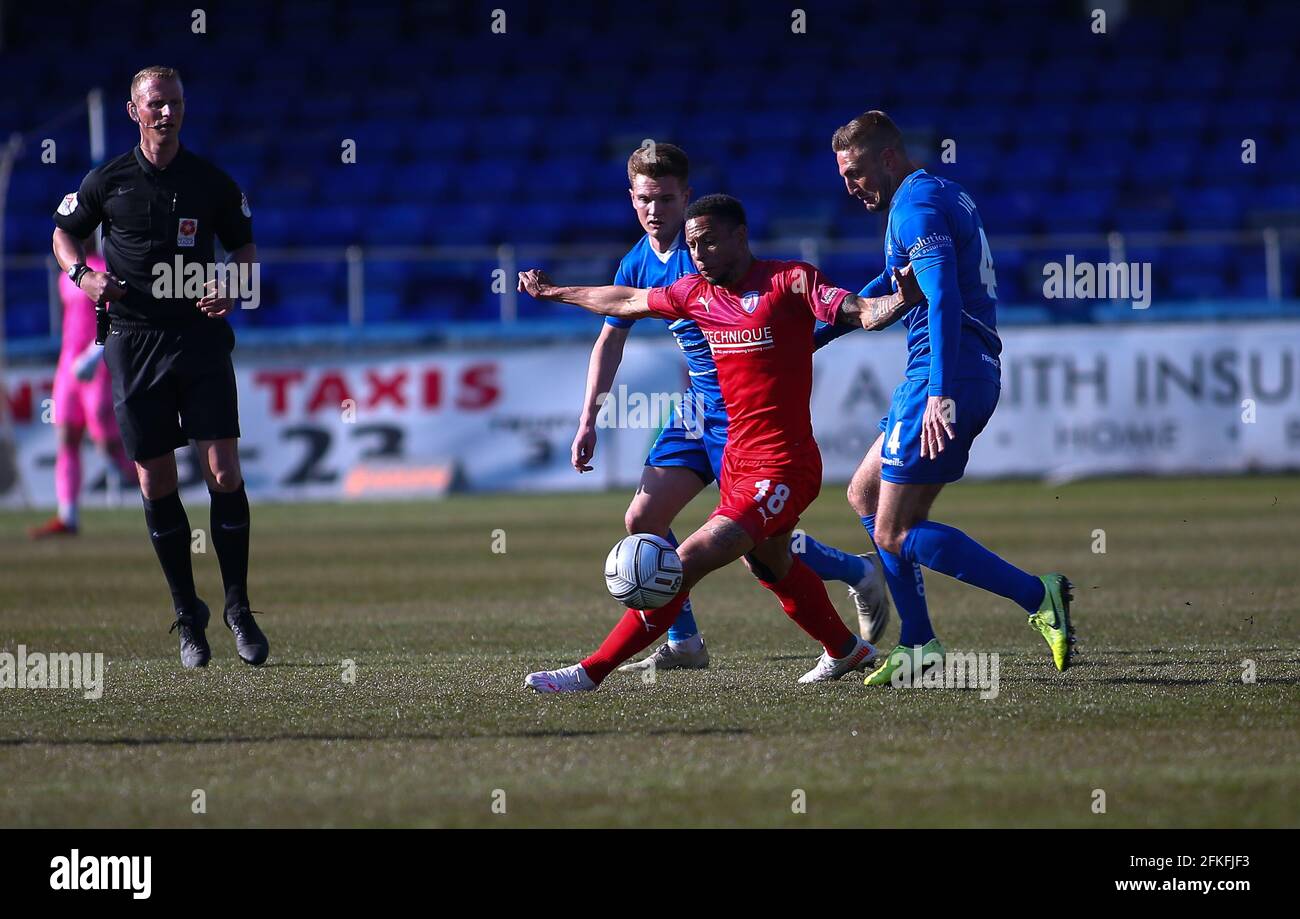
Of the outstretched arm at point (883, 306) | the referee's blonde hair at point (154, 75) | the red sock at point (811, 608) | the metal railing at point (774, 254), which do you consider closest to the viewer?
the outstretched arm at point (883, 306)

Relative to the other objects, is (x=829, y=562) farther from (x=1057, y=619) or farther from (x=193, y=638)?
(x=193, y=638)

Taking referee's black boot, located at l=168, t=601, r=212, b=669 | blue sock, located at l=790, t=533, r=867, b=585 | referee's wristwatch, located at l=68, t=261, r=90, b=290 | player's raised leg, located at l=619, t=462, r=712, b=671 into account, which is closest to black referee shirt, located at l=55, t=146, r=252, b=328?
referee's wristwatch, located at l=68, t=261, r=90, b=290

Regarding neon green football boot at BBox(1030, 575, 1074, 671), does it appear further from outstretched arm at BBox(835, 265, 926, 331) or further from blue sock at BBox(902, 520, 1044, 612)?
outstretched arm at BBox(835, 265, 926, 331)

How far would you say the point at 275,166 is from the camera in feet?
80.5

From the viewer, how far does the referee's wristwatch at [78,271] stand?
24.1ft

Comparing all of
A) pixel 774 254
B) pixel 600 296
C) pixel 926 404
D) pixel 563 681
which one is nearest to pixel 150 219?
pixel 600 296

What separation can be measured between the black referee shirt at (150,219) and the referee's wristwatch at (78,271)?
119 mm

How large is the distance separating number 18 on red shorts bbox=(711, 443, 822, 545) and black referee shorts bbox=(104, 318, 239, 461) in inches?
95.6

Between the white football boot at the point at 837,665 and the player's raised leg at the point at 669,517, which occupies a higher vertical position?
the player's raised leg at the point at 669,517

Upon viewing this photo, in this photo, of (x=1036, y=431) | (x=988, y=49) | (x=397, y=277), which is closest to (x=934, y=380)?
(x=1036, y=431)

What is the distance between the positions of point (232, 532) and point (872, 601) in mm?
2822

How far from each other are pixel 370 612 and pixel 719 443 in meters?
3.22

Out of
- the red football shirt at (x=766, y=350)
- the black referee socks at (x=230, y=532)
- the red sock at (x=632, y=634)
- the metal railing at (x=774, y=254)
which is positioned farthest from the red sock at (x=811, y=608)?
the metal railing at (x=774, y=254)

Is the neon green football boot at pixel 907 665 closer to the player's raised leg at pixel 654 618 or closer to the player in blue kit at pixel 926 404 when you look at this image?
the player in blue kit at pixel 926 404
